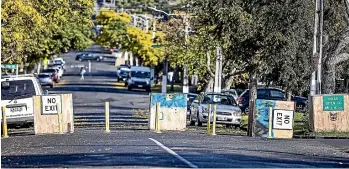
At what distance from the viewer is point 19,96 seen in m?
33.8

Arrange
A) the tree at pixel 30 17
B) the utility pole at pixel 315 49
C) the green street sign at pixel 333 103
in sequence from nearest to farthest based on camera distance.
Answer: the green street sign at pixel 333 103 < the tree at pixel 30 17 < the utility pole at pixel 315 49

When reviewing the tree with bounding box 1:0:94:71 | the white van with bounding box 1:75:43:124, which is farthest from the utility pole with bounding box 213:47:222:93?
the white van with bounding box 1:75:43:124

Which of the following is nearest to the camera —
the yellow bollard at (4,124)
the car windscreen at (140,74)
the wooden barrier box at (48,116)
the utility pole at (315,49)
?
the yellow bollard at (4,124)

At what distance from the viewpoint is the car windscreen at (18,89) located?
33906 millimetres

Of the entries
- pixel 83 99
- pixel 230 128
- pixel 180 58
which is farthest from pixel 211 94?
pixel 83 99

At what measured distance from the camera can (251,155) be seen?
68.4ft

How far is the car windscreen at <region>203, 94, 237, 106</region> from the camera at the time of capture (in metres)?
39.2

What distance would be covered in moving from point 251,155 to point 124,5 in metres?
106

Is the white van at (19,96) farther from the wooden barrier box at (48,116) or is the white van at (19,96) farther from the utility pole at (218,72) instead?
the utility pole at (218,72)

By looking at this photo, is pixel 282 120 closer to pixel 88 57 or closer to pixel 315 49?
pixel 315 49

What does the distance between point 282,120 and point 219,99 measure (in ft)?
28.1

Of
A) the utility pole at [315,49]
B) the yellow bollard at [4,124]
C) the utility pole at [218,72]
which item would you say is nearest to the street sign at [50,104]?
the yellow bollard at [4,124]

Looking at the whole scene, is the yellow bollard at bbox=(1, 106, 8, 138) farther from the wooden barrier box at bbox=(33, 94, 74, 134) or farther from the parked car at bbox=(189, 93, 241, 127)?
the parked car at bbox=(189, 93, 241, 127)

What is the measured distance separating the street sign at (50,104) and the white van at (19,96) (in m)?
2.36
